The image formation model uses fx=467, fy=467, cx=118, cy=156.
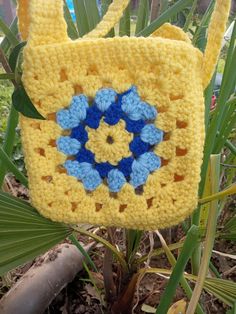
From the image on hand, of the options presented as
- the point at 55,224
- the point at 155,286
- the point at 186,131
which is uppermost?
the point at 186,131

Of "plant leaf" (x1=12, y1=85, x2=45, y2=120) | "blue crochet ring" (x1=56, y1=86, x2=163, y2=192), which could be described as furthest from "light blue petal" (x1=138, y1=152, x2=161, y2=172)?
"plant leaf" (x1=12, y1=85, x2=45, y2=120)

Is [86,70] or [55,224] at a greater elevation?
[86,70]

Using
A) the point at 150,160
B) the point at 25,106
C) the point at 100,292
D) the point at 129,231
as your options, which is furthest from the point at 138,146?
the point at 100,292

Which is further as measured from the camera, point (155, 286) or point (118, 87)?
point (155, 286)

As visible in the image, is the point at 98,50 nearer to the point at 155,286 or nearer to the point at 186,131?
the point at 186,131

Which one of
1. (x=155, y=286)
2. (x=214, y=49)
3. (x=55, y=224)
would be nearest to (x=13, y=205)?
(x=55, y=224)

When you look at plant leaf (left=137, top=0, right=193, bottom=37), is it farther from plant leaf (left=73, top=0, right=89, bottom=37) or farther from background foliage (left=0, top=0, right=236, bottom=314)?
plant leaf (left=73, top=0, right=89, bottom=37)

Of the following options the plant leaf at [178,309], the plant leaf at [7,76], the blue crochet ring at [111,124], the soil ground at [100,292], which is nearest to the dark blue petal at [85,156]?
the blue crochet ring at [111,124]

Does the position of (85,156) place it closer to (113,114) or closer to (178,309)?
(113,114)
